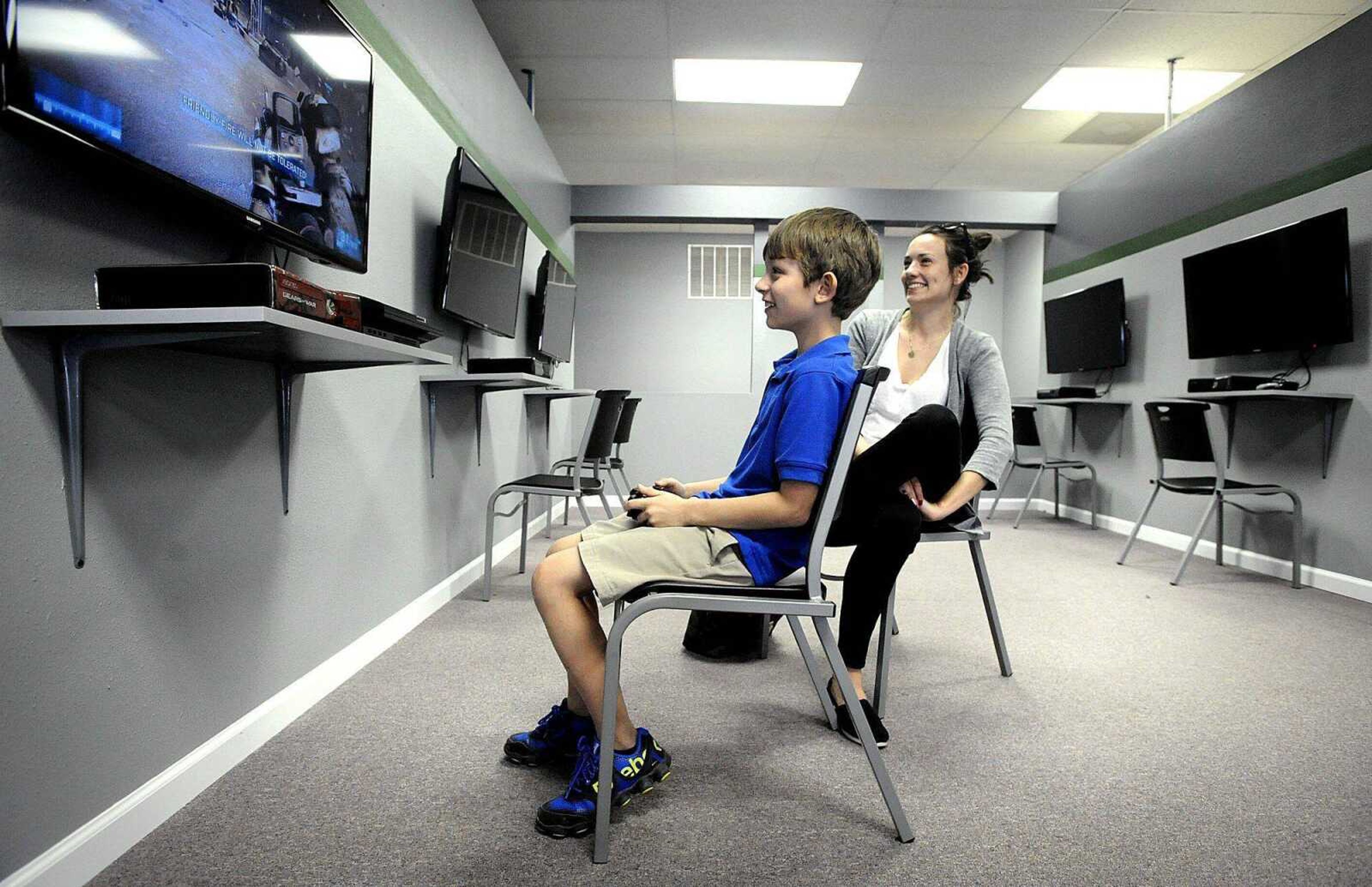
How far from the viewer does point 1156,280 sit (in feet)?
14.1

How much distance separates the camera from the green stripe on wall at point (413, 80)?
194 cm

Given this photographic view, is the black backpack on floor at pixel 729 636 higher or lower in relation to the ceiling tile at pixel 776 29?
lower

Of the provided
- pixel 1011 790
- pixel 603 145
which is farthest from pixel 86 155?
pixel 603 145

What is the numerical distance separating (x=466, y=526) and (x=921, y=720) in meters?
1.98

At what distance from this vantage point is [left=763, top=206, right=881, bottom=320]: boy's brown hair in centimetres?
127

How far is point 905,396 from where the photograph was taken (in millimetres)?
1913

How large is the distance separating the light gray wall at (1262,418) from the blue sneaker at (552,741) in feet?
10.9

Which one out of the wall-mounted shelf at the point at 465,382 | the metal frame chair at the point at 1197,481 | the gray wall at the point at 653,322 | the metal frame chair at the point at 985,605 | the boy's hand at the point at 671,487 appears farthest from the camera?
the gray wall at the point at 653,322

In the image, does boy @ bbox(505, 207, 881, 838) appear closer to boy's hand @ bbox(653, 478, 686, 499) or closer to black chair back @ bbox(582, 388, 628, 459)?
boy's hand @ bbox(653, 478, 686, 499)

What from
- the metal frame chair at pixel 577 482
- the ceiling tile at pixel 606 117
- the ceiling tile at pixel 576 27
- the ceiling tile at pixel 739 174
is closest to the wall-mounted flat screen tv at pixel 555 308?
the metal frame chair at pixel 577 482

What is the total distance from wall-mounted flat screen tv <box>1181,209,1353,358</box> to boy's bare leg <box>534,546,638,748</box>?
348cm

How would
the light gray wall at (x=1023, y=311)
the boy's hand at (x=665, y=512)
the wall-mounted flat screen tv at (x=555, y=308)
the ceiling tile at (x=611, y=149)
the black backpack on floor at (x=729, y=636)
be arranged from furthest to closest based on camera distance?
the light gray wall at (x=1023, y=311), the ceiling tile at (x=611, y=149), the wall-mounted flat screen tv at (x=555, y=308), the black backpack on floor at (x=729, y=636), the boy's hand at (x=665, y=512)

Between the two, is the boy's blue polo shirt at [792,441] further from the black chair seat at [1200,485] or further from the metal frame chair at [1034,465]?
the metal frame chair at [1034,465]

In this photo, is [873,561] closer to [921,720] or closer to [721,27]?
[921,720]
